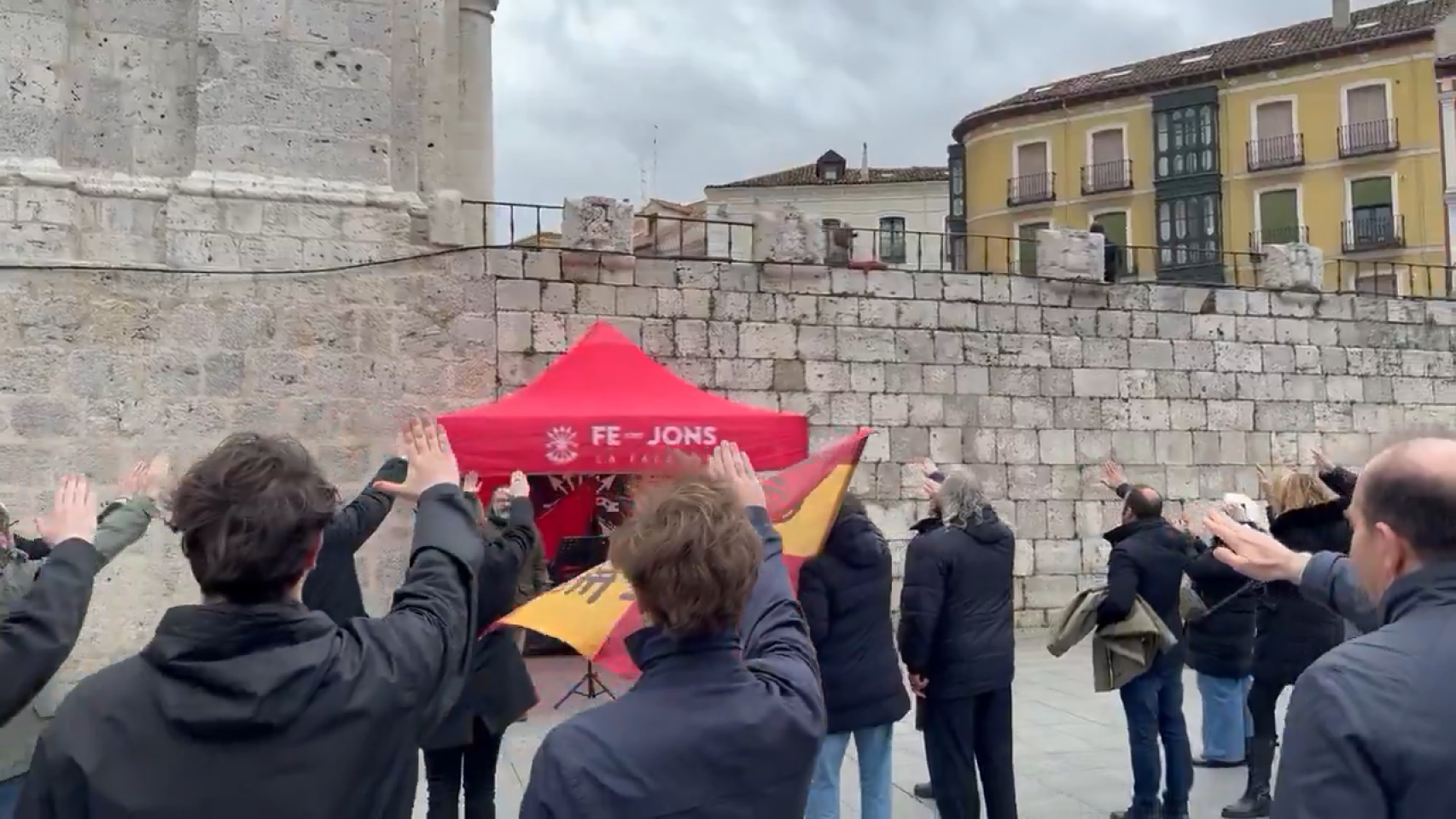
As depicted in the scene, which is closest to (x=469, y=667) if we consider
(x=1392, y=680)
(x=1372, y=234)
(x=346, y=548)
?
(x=1392, y=680)

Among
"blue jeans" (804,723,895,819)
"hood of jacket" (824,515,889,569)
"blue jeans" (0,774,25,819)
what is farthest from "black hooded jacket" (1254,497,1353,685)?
"blue jeans" (0,774,25,819)

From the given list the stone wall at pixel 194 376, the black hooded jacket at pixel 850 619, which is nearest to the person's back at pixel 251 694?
the black hooded jacket at pixel 850 619

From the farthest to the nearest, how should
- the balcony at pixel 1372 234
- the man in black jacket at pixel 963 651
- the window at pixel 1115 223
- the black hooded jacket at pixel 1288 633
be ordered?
the window at pixel 1115 223, the balcony at pixel 1372 234, the black hooded jacket at pixel 1288 633, the man in black jacket at pixel 963 651

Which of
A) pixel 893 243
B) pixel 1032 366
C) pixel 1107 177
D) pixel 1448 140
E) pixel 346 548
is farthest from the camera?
pixel 1107 177

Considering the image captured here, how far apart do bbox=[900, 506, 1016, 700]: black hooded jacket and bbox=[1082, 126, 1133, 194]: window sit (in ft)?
101

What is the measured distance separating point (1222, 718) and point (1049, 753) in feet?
3.41

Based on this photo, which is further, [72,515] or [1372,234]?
[1372,234]

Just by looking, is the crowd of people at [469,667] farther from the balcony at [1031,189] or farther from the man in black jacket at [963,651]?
the balcony at [1031,189]

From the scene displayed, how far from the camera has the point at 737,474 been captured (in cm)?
250

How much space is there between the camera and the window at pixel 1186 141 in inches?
1235

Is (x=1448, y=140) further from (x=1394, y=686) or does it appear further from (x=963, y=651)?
(x=1394, y=686)

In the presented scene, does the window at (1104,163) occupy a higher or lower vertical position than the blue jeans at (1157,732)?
higher

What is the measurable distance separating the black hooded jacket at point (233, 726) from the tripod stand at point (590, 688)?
20.2ft

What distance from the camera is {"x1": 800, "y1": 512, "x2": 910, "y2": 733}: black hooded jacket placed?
4.61 metres
